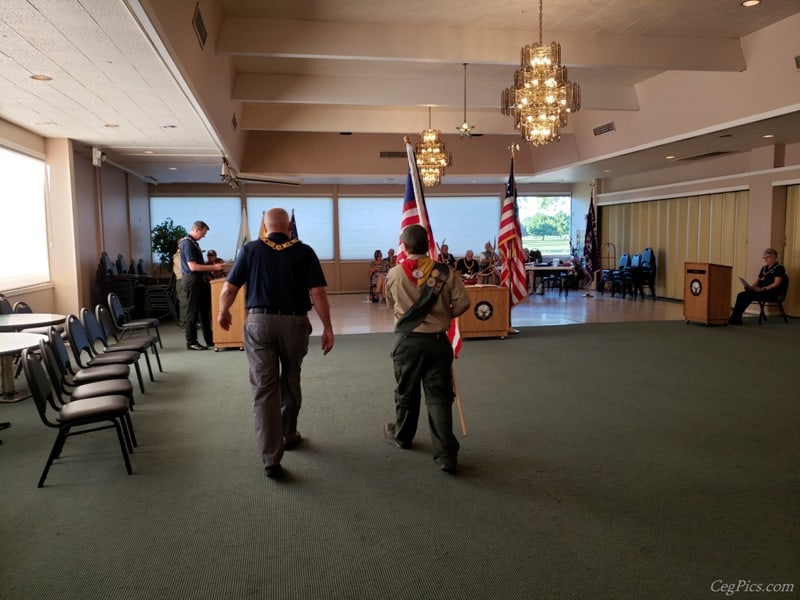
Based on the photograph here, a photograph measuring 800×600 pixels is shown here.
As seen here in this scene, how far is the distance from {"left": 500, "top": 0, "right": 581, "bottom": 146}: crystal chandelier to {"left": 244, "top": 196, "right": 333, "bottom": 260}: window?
36.3 ft

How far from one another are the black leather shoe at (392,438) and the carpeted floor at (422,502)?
91 mm

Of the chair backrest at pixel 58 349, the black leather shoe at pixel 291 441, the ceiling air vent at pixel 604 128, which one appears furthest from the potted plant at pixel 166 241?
the black leather shoe at pixel 291 441

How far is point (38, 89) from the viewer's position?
18.7ft

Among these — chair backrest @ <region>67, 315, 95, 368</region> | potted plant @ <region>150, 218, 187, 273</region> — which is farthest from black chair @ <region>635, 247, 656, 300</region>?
chair backrest @ <region>67, 315, 95, 368</region>

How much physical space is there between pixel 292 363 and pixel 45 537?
5.32ft

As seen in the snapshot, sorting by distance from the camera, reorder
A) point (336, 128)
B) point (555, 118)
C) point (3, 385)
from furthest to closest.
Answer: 1. point (336, 128)
2. point (555, 118)
3. point (3, 385)

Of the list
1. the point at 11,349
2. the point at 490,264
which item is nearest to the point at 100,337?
the point at 11,349

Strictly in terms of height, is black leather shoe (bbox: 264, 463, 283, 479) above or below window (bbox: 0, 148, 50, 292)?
below

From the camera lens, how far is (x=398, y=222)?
1728 centimetres

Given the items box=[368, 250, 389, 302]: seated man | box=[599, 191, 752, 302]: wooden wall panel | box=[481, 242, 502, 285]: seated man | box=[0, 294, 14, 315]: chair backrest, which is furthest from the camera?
box=[368, 250, 389, 302]: seated man

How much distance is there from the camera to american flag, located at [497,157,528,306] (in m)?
8.47

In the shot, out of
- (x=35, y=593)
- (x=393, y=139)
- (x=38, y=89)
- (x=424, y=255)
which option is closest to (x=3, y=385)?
(x=38, y=89)

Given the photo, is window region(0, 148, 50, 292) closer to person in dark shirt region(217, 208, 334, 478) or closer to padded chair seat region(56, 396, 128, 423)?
padded chair seat region(56, 396, 128, 423)

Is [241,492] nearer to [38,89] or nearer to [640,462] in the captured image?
[640,462]
